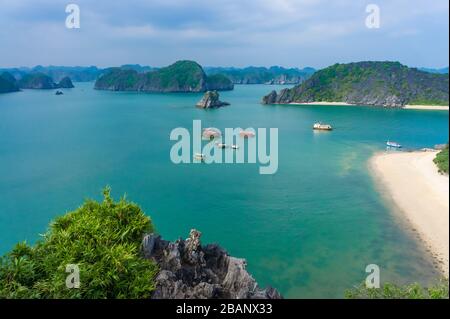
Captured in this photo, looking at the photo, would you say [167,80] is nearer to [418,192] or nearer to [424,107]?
[424,107]

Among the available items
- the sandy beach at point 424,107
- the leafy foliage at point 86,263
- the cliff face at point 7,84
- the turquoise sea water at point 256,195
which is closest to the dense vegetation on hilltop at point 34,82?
the cliff face at point 7,84

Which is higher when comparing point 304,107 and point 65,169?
point 304,107

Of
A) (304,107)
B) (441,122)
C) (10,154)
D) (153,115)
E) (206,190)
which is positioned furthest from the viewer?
(304,107)

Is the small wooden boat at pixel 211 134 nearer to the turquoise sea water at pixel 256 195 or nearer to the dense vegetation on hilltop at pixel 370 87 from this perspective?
the turquoise sea water at pixel 256 195

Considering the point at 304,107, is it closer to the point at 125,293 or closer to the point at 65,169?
the point at 65,169

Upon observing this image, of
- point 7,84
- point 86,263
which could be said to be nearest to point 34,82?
point 7,84

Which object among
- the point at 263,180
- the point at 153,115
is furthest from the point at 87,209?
the point at 153,115

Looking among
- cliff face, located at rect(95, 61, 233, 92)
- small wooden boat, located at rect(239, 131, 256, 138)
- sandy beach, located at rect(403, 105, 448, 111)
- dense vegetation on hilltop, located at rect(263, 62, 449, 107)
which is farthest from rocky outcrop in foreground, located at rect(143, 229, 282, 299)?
cliff face, located at rect(95, 61, 233, 92)
